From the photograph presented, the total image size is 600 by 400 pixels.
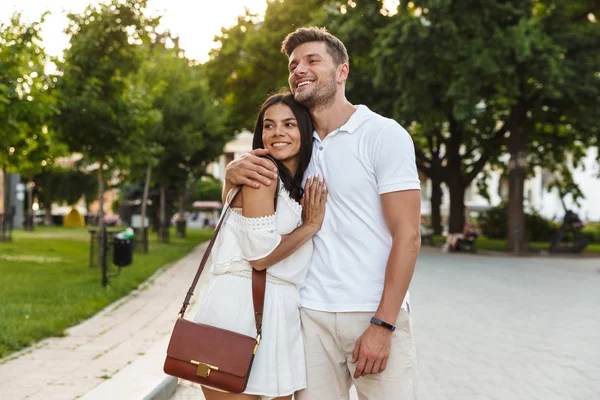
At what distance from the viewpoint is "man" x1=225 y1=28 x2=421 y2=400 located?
292 cm

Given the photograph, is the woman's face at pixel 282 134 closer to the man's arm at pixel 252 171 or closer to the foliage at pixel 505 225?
the man's arm at pixel 252 171

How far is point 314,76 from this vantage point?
3.18 metres

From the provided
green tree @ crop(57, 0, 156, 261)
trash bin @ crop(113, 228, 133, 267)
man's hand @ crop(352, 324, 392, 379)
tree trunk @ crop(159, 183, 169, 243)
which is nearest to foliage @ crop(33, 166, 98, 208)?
tree trunk @ crop(159, 183, 169, 243)

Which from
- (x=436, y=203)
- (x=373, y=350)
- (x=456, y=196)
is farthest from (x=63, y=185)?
(x=373, y=350)

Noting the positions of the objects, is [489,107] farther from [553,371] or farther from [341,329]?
[341,329]

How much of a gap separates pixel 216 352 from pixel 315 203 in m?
0.67

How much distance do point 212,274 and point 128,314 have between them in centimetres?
751

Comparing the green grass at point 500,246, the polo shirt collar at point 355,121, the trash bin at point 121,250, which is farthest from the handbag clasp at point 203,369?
the green grass at point 500,246

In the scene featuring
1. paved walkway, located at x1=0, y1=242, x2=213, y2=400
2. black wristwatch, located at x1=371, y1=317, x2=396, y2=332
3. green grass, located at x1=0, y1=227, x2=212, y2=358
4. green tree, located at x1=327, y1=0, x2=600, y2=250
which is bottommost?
paved walkway, located at x1=0, y1=242, x2=213, y2=400

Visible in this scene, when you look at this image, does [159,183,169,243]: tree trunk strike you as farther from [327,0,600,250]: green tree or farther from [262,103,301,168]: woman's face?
[262,103,301,168]: woman's face

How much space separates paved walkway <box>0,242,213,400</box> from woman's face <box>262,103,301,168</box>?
2.93m

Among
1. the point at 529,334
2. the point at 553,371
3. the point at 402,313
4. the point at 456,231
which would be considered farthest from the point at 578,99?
the point at 402,313

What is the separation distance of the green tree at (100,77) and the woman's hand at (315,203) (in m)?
12.6

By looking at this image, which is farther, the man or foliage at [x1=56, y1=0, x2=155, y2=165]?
foliage at [x1=56, y1=0, x2=155, y2=165]
